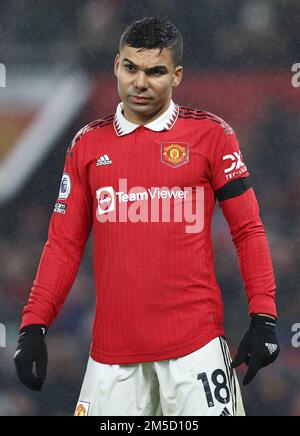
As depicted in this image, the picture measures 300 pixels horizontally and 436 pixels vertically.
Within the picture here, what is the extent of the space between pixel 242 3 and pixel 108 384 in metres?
2.38

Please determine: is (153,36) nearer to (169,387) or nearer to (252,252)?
(252,252)

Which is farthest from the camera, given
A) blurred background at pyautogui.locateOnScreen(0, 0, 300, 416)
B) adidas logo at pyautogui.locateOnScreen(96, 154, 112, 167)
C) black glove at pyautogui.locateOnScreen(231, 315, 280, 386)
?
blurred background at pyautogui.locateOnScreen(0, 0, 300, 416)

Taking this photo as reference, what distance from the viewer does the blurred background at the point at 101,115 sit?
14.6 ft

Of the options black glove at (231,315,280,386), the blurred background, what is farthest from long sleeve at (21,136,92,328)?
the blurred background

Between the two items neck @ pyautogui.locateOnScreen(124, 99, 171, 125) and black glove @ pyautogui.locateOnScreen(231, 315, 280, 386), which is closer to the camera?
black glove @ pyautogui.locateOnScreen(231, 315, 280, 386)

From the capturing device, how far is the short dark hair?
278cm

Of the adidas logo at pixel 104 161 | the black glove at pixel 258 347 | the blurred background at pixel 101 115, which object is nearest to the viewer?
the black glove at pixel 258 347

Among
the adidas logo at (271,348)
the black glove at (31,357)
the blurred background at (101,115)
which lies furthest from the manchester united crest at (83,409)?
the blurred background at (101,115)

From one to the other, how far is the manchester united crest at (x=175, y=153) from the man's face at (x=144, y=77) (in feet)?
0.38

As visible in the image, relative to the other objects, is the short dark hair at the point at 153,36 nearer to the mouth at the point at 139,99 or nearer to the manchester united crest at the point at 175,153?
the mouth at the point at 139,99

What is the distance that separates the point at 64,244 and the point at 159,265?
0.32 m

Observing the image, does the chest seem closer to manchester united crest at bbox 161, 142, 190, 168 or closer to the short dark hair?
manchester united crest at bbox 161, 142, 190, 168

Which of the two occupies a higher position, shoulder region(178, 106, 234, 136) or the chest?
shoulder region(178, 106, 234, 136)
